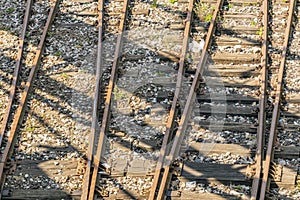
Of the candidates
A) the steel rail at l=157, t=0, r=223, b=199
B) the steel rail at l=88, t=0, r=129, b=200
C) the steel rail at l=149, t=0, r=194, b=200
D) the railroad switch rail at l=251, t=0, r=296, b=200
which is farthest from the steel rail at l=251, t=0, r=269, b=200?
the steel rail at l=88, t=0, r=129, b=200

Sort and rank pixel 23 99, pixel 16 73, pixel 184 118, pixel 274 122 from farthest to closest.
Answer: pixel 16 73 < pixel 23 99 < pixel 184 118 < pixel 274 122

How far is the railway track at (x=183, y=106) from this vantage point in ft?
29.4

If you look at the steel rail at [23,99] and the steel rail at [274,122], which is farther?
the steel rail at [23,99]

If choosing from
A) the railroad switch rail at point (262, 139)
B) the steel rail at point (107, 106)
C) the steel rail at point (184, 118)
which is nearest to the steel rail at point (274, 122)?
the railroad switch rail at point (262, 139)

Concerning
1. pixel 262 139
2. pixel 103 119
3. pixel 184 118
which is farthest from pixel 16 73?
pixel 262 139

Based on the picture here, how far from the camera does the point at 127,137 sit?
382 inches

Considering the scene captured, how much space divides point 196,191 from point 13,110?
3441 mm

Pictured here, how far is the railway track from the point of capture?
896 centimetres

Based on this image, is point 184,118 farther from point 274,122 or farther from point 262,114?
point 274,122

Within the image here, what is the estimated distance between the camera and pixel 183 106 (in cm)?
1004

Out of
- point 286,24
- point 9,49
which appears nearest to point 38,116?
point 9,49

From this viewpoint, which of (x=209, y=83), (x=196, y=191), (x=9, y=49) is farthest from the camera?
(x=9, y=49)

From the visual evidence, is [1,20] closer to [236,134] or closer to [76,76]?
[76,76]

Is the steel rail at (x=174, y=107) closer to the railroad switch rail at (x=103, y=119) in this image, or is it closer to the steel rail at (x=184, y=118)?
the steel rail at (x=184, y=118)
